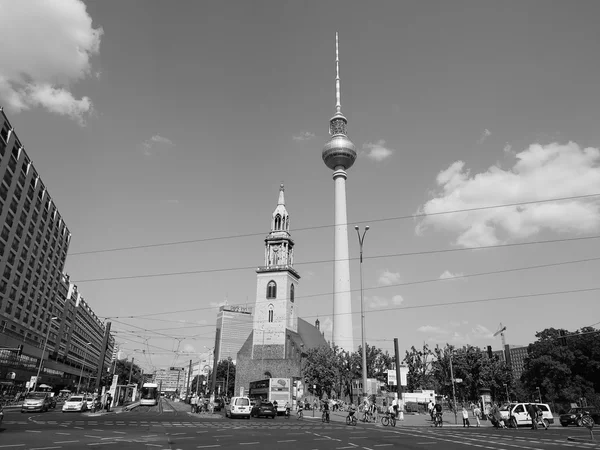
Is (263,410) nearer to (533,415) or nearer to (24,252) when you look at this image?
(533,415)

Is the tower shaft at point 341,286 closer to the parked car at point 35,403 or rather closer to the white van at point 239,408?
the white van at point 239,408

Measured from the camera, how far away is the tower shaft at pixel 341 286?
80750mm

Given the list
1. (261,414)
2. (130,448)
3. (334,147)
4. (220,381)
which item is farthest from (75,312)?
(130,448)

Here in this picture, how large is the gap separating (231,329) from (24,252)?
13265 centimetres

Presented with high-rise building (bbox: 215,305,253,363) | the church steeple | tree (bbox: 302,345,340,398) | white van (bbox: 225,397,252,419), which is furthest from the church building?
high-rise building (bbox: 215,305,253,363)

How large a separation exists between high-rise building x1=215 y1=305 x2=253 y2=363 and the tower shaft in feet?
379

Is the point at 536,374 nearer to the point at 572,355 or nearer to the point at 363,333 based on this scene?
the point at 572,355

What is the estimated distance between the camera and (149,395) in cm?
5662

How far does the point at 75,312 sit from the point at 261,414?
104037 mm

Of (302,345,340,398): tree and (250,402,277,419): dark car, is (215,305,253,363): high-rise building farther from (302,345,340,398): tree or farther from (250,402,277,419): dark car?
(250,402,277,419): dark car

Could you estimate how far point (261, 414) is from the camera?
37.4 m

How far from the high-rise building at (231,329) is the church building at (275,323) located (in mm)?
120498

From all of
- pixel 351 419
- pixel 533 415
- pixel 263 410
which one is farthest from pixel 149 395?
pixel 533 415

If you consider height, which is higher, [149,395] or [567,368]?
[567,368]
